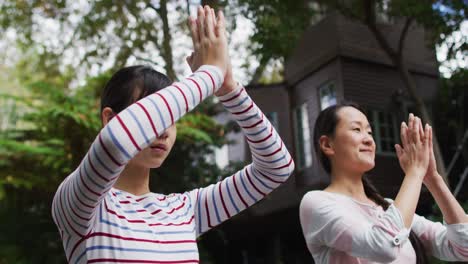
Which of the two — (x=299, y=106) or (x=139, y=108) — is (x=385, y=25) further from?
→ (x=139, y=108)

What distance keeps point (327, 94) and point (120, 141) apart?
38.4ft

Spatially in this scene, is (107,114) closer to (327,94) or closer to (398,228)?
(398,228)

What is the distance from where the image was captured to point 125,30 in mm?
12039

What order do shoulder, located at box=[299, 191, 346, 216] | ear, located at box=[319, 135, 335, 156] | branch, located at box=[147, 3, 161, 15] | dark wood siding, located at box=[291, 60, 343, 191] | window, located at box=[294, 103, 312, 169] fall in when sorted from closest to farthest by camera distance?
shoulder, located at box=[299, 191, 346, 216]
ear, located at box=[319, 135, 335, 156]
branch, located at box=[147, 3, 161, 15]
dark wood siding, located at box=[291, 60, 343, 191]
window, located at box=[294, 103, 312, 169]

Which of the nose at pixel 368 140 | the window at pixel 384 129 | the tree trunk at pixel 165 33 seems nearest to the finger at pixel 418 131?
the nose at pixel 368 140

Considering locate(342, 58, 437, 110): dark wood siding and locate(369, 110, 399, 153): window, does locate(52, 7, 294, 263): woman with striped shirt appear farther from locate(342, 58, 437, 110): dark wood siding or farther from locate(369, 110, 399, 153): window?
locate(369, 110, 399, 153): window

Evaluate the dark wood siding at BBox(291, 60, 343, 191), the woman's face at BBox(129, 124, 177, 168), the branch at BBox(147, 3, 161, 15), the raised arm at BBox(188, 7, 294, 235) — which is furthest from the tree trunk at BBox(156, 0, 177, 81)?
the woman's face at BBox(129, 124, 177, 168)

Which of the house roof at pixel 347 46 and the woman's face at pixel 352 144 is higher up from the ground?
the house roof at pixel 347 46

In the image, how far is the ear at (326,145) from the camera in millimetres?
2406

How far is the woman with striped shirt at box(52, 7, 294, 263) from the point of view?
1154 mm

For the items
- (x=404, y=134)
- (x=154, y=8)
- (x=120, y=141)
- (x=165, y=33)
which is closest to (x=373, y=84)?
(x=165, y=33)

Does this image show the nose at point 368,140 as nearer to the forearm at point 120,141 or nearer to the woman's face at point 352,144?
the woman's face at point 352,144

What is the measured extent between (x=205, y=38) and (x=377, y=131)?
11354 mm

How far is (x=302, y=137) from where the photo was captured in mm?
13727
